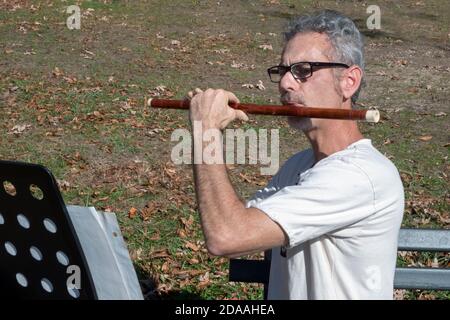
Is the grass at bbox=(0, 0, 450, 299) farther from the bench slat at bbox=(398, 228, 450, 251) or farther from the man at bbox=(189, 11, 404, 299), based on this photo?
the man at bbox=(189, 11, 404, 299)

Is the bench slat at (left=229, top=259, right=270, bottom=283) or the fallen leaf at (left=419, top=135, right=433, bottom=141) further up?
the bench slat at (left=229, top=259, right=270, bottom=283)

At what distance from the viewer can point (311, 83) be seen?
93.5 inches

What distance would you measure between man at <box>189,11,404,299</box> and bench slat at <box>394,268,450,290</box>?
1.97 ft

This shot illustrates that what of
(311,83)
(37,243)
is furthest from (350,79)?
(37,243)

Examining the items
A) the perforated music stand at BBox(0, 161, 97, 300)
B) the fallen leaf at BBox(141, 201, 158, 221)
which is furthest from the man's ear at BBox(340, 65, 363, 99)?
the fallen leaf at BBox(141, 201, 158, 221)

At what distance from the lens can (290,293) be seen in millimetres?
2287

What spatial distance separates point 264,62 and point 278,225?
940 cm

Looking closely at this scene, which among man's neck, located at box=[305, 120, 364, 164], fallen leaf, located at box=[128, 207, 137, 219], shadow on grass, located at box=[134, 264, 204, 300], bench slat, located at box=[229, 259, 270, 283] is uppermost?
man's neck, located at box=[305, 120, 364, 164]

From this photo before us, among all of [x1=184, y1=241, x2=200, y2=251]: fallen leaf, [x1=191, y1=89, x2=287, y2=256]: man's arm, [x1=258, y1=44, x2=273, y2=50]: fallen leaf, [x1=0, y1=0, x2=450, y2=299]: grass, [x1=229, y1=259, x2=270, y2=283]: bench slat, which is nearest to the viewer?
[x1=191, y1=89, x2=287, y2=256]: man's arm

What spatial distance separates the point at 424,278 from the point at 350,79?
94cm

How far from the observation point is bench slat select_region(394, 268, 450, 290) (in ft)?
9.27

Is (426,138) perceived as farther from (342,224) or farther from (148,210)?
(342,224)

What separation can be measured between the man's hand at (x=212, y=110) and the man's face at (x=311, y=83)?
0.25 meters
